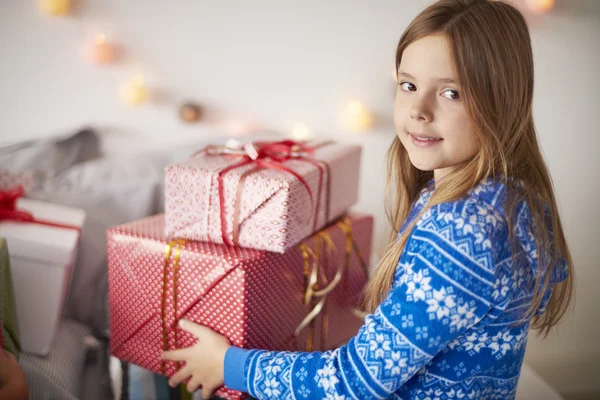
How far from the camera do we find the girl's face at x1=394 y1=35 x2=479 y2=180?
0.77 meters

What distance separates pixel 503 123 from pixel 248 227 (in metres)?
0.41

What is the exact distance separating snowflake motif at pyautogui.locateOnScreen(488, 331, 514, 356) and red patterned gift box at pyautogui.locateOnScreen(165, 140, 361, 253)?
1.11 ft

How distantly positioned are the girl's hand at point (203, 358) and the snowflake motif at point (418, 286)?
327 millimetres

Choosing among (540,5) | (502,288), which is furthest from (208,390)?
(540,5)

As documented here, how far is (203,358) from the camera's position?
92 cm

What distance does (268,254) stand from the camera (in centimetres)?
94

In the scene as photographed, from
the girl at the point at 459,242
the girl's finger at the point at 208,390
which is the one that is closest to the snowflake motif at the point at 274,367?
the girl at the point at 459,242

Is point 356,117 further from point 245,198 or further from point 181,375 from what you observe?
point 181,375

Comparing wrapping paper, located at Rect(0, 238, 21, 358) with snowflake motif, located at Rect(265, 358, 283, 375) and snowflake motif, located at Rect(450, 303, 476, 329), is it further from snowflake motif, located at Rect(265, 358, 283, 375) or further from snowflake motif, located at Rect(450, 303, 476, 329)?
snowflake motif, located at Rect(450, 303, 476, 329)

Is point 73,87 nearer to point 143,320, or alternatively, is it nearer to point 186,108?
point 186,108

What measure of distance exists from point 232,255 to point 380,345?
0.28 m

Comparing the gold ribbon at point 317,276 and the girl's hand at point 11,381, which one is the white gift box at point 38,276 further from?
the gold ribbon at point 317,276

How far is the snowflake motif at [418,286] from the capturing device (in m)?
0.72

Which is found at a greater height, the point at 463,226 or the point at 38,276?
the point at 463,226
